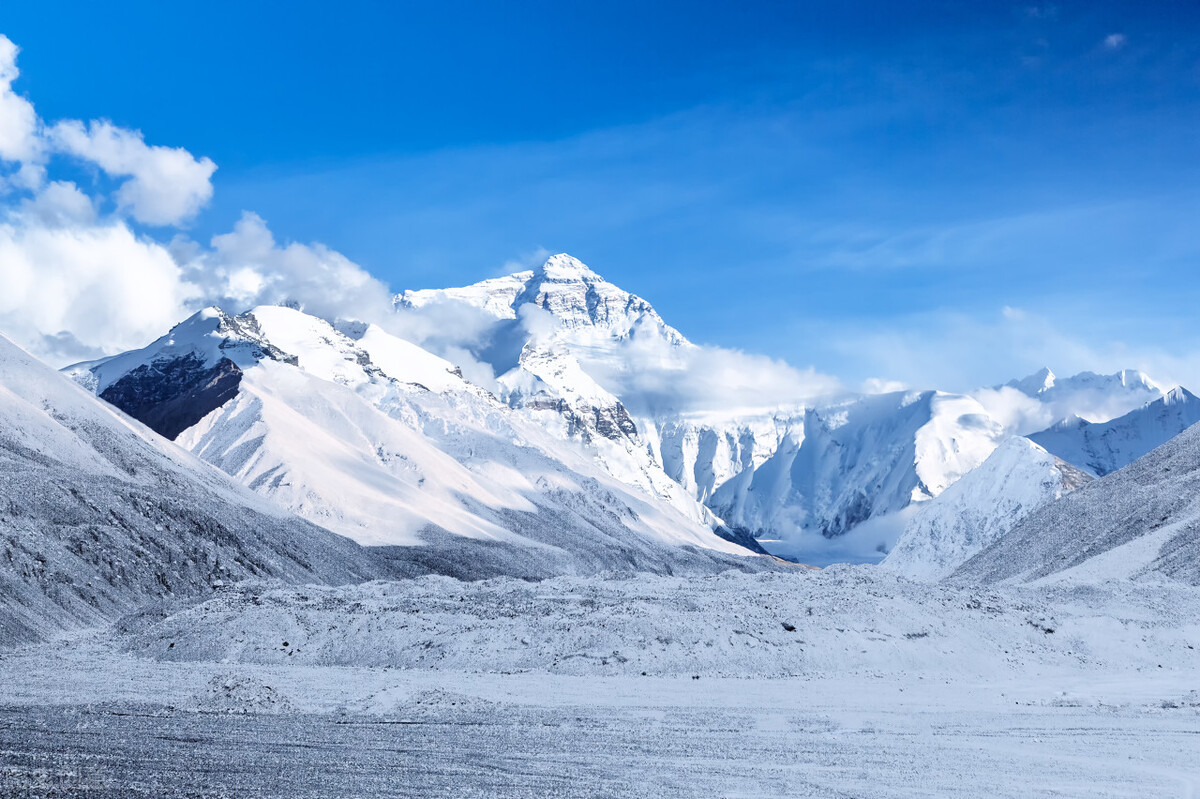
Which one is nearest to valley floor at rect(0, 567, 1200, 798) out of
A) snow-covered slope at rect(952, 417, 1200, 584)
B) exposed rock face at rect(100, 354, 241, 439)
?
snow-covered slope at rect(952, 417, 1200, 584)

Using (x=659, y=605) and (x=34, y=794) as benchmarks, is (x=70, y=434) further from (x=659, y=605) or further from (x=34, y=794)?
(x=34, y=794)

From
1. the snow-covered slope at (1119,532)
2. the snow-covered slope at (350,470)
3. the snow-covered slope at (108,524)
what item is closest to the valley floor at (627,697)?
the snow-covered slope at (108,524)

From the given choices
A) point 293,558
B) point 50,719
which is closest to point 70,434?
point 293,558

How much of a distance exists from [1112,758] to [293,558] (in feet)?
248

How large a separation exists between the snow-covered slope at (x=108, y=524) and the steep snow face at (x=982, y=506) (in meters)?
98.6

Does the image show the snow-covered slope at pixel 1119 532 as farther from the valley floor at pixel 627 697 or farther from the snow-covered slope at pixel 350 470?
the snow-covered slope at pixel 350 470

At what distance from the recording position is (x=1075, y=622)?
134ft

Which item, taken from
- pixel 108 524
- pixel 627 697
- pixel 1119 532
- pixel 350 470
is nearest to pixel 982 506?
pixel 1119 532

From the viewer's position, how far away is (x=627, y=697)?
1124 inches

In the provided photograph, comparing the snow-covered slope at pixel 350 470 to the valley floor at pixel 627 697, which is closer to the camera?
the valley floor at pixel 627 697

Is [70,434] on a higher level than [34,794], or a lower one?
higher

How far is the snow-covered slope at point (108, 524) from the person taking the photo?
171 feet

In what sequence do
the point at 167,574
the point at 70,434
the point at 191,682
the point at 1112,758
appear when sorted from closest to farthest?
1. the point at 1112,758
2. the point at 191,682
3. the point at 167,574
4. the point at 70,434

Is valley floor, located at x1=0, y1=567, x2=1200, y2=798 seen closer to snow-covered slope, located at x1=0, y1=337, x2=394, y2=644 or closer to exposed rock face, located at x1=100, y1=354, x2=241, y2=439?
snow-covered slope, located at x1=0, y1=337, x2=394, y2=644
